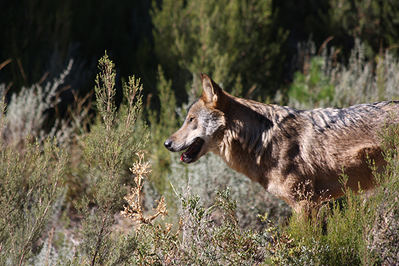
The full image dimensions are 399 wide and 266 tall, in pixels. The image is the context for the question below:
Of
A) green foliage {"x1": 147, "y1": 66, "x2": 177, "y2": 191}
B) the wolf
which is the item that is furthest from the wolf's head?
green foliage {"x1": 147, "y1": 66, "x2": 177, "y2": 191}

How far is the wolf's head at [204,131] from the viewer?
13.7 ft

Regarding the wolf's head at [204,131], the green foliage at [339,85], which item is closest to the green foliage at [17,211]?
the wolf's head at [204,131]

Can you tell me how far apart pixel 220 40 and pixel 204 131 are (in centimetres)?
326

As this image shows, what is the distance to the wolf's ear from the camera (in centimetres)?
411

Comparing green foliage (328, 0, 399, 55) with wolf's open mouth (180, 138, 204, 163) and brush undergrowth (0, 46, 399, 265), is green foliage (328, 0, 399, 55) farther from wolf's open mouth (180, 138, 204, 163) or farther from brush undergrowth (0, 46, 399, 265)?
brush undergrowth (0, 46, 399, 265)

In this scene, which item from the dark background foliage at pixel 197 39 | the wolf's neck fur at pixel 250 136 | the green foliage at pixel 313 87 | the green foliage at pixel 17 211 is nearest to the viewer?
the green foliage at pixel 17 211

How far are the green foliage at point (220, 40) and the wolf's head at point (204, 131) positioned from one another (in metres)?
2.62

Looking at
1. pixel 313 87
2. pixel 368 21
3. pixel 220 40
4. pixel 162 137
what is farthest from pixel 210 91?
pixel 368 21

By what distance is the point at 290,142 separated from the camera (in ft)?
13.3

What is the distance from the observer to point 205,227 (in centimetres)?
325

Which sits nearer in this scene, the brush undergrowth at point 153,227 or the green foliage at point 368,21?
the brush undergrowth at point 153,227

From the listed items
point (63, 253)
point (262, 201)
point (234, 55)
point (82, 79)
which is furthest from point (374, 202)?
point (82, 79)

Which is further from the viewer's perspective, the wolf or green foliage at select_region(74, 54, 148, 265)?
the wolf

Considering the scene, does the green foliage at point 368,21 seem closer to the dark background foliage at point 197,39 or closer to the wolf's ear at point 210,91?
the dark background foliage at point 197,39
